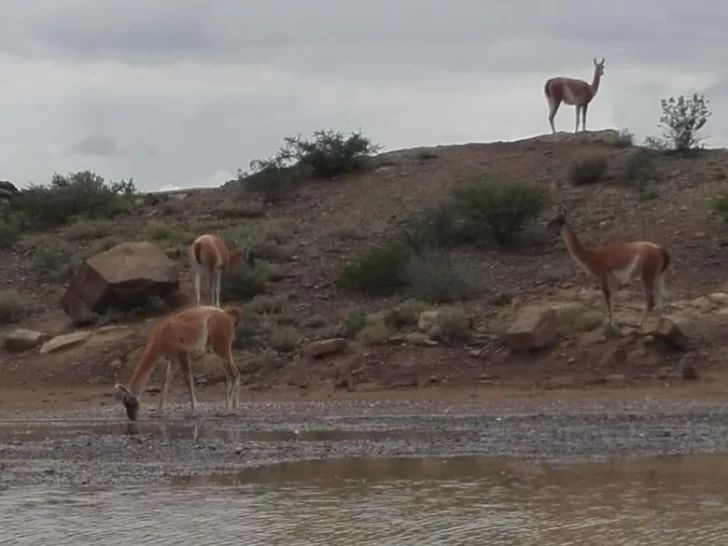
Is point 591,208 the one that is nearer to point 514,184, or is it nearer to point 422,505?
point 514,184

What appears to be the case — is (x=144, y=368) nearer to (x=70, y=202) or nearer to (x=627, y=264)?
(x=627, y=264)

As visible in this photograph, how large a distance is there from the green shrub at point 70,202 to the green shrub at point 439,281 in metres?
12.9

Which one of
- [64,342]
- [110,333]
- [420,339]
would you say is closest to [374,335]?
[420,339]

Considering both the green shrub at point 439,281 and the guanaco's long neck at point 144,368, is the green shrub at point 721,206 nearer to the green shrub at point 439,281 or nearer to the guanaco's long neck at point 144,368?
the green shrub at point 439,281

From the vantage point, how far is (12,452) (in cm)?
1612

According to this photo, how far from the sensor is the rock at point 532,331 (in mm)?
22094

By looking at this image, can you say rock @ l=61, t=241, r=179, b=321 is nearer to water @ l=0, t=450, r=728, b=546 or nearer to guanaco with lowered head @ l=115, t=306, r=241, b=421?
guanaco with lowered head @ l=115, t=306, r=241, b=421

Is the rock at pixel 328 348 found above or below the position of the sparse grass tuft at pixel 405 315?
below

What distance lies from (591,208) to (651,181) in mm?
2076

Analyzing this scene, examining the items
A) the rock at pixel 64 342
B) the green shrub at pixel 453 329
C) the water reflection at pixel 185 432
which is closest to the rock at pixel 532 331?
the green shrub at pixel 453 329

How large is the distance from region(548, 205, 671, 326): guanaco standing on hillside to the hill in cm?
46

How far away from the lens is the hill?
73.2 feet

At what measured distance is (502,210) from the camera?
28953mm

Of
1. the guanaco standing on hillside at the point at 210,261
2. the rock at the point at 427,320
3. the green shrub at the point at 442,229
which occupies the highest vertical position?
the green shrub at the point at 442,229
